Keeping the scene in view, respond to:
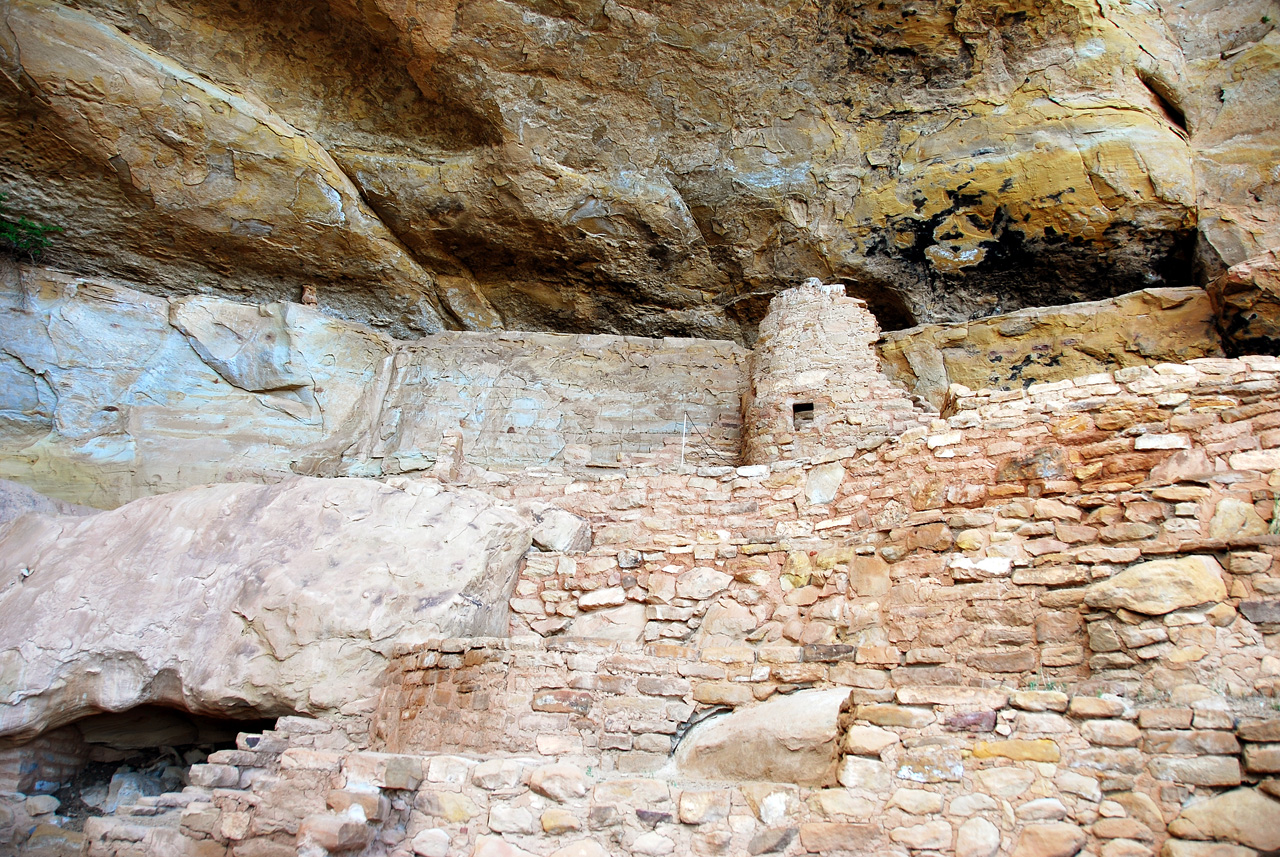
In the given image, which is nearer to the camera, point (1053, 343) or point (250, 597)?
point (250, 597)

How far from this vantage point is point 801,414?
8.05 meters

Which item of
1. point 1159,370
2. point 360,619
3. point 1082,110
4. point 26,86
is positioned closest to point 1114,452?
point 1159,370

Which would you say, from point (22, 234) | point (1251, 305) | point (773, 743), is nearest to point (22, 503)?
point (22, 234)

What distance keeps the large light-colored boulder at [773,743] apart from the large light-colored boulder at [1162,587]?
1.18 meters

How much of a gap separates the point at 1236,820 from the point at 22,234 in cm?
1118

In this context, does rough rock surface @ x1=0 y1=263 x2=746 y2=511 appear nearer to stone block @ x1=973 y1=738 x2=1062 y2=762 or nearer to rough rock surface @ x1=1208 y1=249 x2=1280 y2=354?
rough rock surface @ x1=1208 y1=249 x2=1280 y2=354

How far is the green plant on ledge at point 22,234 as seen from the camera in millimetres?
9023

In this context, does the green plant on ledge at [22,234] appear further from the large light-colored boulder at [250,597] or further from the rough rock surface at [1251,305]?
the rough rock surface at [1251,305]

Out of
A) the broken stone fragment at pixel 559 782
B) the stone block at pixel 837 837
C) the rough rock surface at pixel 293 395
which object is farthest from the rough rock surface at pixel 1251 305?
the broken stone fragment at pixel 559 782

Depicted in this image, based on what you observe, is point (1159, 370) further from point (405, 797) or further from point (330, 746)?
point (330, 746)

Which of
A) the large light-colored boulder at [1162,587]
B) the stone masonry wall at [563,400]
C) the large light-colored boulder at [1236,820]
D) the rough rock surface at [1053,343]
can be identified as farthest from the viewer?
the stone masonry wall at [563,400]

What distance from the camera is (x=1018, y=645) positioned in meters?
3.81

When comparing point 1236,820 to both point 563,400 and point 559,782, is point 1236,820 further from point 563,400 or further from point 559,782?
point 563,400

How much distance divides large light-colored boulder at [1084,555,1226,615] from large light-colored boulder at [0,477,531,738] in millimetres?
3258
